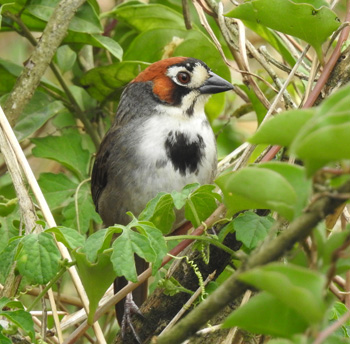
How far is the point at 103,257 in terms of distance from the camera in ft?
4.16

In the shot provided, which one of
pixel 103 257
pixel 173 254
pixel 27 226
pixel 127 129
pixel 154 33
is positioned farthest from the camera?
pixel 154 33

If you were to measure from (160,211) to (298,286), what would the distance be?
763 mm

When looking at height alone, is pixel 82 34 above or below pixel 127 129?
above

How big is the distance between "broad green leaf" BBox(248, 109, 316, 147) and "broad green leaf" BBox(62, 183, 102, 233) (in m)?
1.57

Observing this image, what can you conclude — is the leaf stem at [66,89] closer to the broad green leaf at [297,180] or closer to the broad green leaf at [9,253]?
the broad green leaf at [9,253]

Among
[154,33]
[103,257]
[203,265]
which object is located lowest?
[203,265]

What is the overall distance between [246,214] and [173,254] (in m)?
0.18

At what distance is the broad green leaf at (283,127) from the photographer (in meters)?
0.74

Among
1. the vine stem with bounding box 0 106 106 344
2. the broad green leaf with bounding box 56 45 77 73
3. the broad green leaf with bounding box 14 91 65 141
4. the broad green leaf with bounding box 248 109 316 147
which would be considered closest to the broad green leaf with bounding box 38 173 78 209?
the broad green leaf with bounding box 14 91 65 141

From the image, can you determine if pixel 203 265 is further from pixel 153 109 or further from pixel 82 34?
pixel 82 34

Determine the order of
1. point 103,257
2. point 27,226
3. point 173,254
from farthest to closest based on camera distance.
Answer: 1. point 27,226
2. point 173,254
3. point 103,257

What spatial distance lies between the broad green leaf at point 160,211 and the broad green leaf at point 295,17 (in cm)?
52

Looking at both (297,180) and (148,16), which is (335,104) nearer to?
(297,180)

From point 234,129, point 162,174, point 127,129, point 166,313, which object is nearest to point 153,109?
point 127,129
